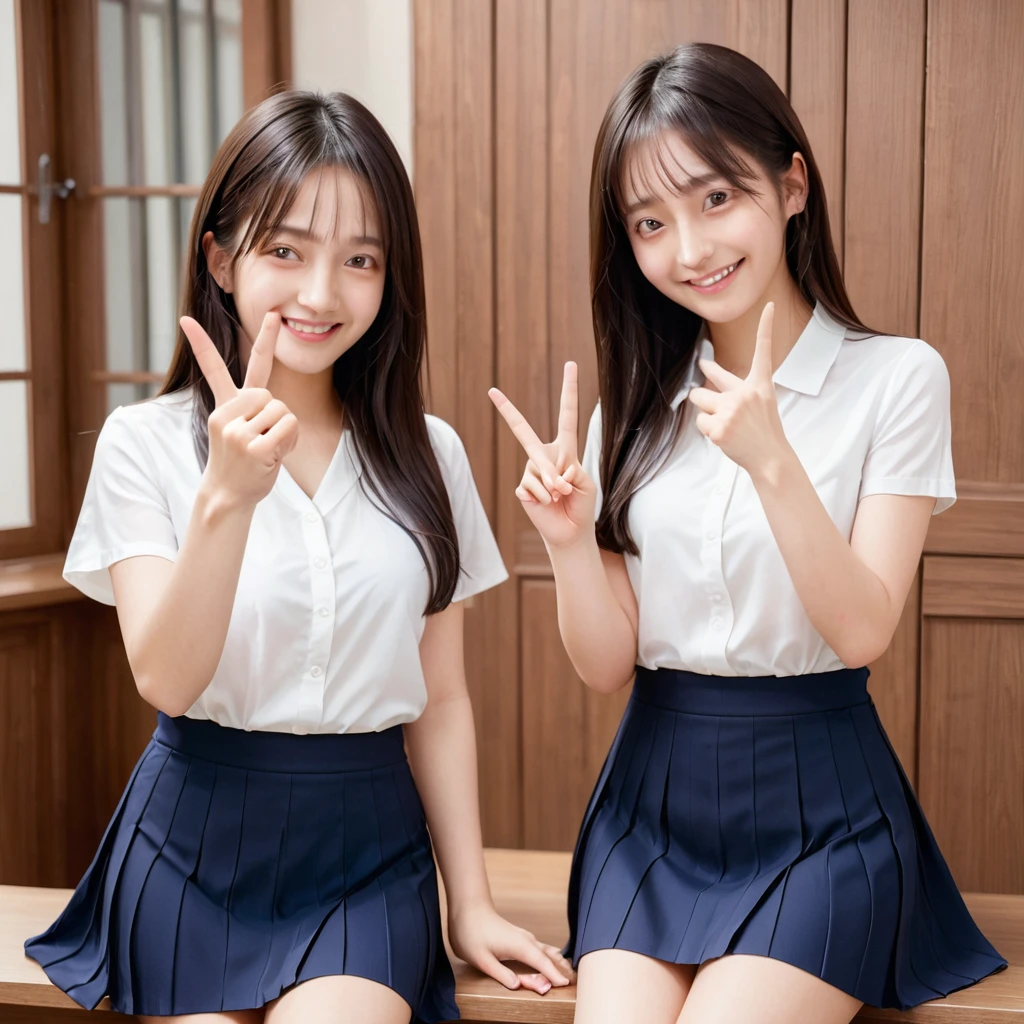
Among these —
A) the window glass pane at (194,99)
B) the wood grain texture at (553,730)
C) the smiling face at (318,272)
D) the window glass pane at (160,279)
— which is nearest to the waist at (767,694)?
the smiling face at (318,272)

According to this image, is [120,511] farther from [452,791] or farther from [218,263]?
[452,791]

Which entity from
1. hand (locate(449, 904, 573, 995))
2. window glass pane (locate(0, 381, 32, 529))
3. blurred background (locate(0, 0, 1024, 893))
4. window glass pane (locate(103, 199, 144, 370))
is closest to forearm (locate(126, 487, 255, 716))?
hand (locate(449, 904, 573, 995))

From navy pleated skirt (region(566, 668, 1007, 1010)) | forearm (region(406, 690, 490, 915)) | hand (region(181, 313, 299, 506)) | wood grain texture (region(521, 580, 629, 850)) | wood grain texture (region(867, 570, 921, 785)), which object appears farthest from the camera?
wood grain texture (region(521, 580, 629, 850))

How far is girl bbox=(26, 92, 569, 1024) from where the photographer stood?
4.80ft

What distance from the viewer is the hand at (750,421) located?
1.39 metres

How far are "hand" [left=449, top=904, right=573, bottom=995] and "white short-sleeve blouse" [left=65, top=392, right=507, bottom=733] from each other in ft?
0.91

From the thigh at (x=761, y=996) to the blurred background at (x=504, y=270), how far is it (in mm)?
1344

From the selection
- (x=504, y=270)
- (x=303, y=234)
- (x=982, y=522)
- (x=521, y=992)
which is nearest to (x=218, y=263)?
(x=303, y=234)

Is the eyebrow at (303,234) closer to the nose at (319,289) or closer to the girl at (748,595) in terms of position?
the nose at (319,289)

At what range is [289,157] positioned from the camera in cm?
152

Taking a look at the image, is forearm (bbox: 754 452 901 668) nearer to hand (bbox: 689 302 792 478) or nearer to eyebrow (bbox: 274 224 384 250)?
hand (bbox: 689 302 792 478)

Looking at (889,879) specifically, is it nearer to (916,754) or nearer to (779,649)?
(779,649)

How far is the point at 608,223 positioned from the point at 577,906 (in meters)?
0.92

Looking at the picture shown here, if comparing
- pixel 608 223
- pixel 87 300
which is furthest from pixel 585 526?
pixel 87 300
